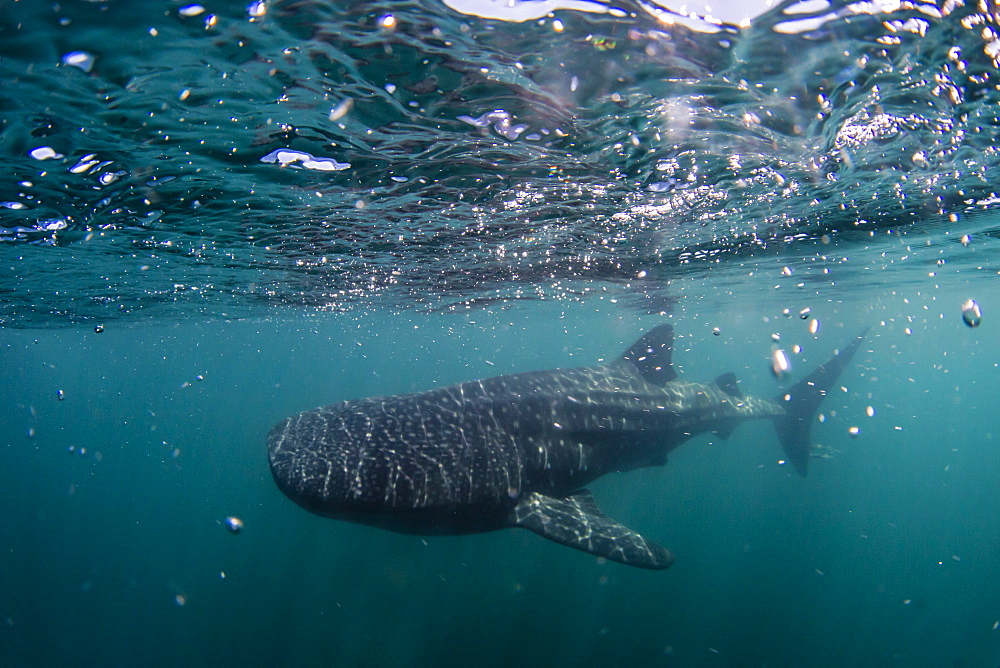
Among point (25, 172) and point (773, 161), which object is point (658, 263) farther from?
point (25, 172)

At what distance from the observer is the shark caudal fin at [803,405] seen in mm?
14969

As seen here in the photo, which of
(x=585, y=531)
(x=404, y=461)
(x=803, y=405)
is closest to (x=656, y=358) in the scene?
(x=585, y=531)

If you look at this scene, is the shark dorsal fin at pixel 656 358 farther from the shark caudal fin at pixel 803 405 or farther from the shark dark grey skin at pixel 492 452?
the shark caudal fin at pixel 803 405

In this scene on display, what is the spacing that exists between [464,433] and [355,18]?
5.94 meters

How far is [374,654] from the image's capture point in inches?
634

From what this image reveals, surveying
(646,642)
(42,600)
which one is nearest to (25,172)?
(646,642)

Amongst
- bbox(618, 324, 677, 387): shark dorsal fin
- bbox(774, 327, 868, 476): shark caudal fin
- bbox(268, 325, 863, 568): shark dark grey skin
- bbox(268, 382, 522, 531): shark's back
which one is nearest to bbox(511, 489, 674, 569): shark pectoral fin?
bbox(268, 325, 863, 568): shark dark grey skin

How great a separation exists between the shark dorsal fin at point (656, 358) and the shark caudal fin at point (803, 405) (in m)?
6.02

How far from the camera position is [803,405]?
15.4 meters

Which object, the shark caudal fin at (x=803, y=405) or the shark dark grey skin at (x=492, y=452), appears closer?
the shark dark grey skin at (x=492, y=452)

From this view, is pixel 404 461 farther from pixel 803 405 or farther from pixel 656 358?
pixel 803 405

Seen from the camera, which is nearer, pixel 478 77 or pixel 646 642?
pixel 478 77

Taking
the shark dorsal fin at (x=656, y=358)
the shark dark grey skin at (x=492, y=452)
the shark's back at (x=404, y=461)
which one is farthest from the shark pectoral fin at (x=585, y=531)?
the shark dorsal fin at (x=656, y=358)

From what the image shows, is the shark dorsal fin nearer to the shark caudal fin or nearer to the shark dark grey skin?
the shark dark grey skin
